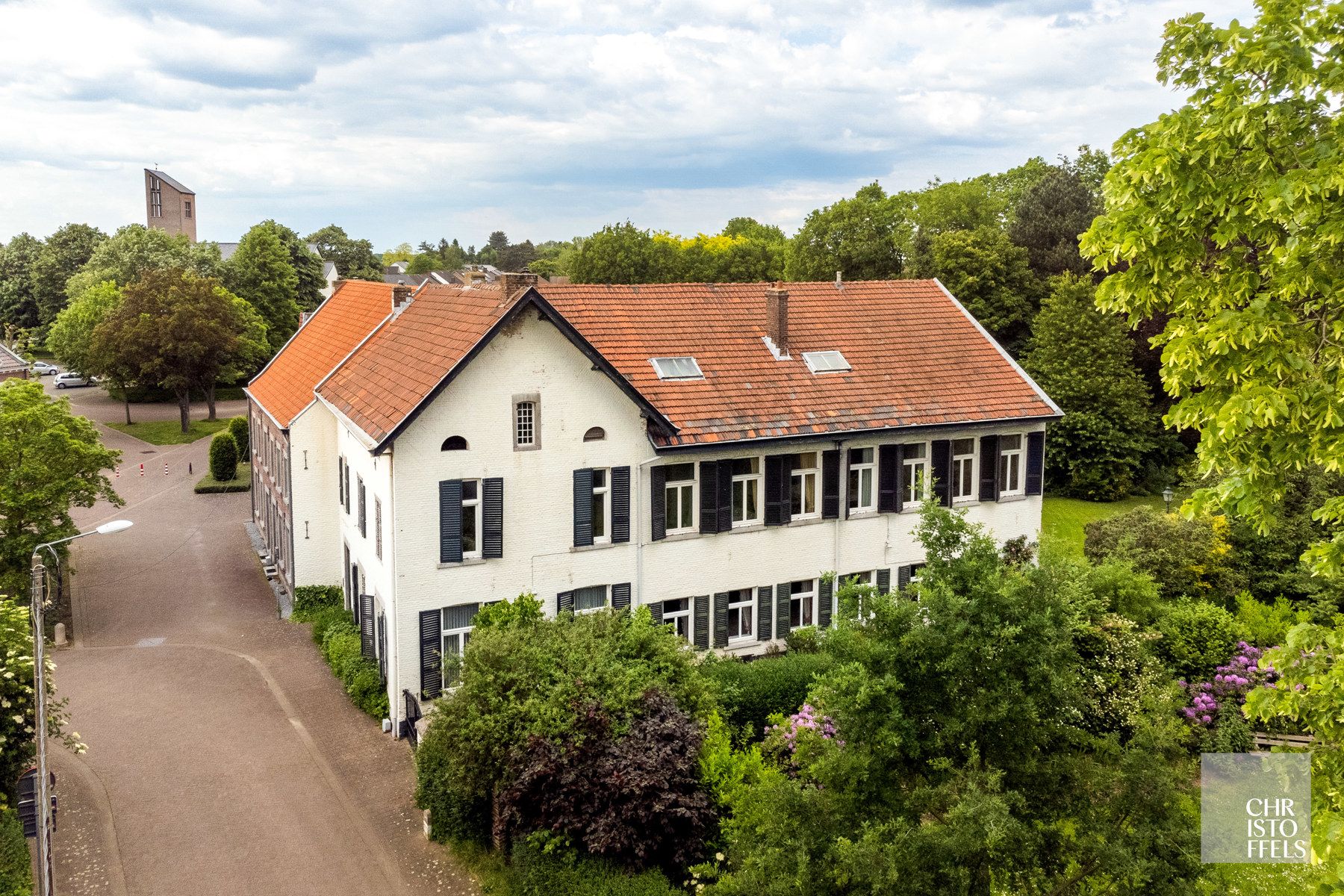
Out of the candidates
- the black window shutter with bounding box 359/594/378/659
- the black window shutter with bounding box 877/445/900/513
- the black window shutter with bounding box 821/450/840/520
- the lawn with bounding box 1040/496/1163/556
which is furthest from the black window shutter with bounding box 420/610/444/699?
the lawn with bounding box 1040/496/1163/556

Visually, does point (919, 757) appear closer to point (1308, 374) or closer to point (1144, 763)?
point (1144, 763)

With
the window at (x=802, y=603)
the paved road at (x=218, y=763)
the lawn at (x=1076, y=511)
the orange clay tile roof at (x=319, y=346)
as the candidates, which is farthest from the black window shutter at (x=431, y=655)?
the lawn at (x=1076, y=511)

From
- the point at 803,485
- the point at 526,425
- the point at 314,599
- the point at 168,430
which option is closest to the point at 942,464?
the point at 803,485

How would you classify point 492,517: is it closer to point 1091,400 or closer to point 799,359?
point 799,359

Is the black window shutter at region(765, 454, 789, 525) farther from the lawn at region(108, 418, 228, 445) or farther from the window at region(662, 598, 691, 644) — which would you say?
the lawn at region(108, 418, 228, 445)

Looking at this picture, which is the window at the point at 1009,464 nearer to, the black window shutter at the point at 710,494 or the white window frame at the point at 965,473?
the white window frame at the point at 965,473

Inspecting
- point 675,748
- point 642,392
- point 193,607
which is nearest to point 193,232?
point 193,607
